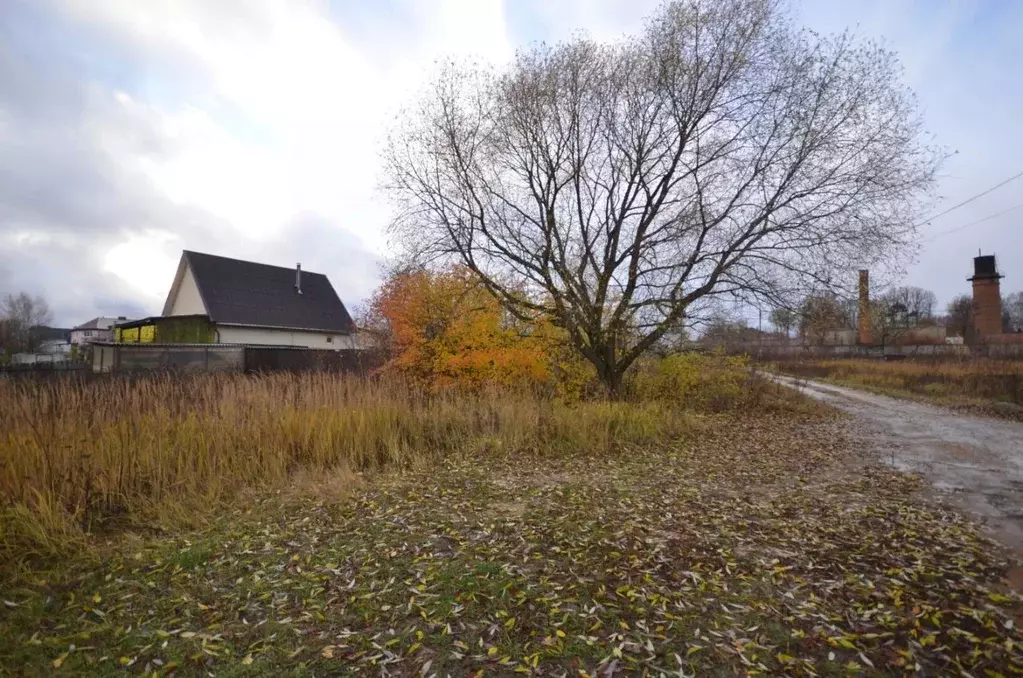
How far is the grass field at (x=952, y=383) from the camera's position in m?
15.8

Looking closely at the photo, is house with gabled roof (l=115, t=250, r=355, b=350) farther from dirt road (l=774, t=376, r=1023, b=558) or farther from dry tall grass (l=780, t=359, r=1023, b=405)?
dry tall grass (l=780, t=359, r=1023, b=405)

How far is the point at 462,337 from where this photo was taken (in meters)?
13.2

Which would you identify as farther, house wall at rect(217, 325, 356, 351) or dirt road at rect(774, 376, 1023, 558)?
house wall at rect(217, 325, 356, 351)

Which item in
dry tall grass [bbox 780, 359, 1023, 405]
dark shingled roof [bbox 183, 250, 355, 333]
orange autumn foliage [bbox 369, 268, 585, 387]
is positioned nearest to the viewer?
orange autumn foliage [bbox 369, 268, 585, 387]

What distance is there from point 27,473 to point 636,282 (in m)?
A: 10.9

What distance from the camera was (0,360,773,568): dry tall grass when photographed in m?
5.11

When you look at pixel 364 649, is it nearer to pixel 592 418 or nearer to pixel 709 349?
pixel 592 418

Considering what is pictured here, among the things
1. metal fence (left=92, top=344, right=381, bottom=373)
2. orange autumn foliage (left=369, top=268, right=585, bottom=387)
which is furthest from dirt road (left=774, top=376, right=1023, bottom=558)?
metal fence (left=92, top=344, right=381, bottom=373)

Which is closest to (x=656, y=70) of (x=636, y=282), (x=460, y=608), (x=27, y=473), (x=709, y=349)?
(x=636, y=282)

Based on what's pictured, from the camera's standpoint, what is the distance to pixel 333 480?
6359mm

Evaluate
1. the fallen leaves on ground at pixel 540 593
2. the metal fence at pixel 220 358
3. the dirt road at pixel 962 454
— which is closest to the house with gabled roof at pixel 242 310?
the metal fence at pixel 220 358

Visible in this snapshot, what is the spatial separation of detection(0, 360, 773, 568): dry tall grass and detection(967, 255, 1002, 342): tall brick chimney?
52310mm

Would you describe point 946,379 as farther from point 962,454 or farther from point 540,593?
point 540,593

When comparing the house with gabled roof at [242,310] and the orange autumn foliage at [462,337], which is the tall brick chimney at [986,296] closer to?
the orange autumn foliage at [462,337]
